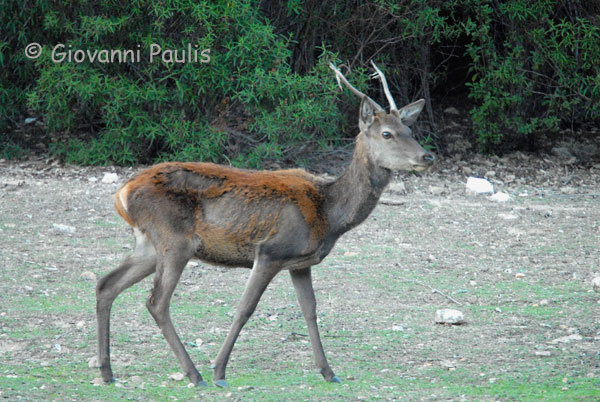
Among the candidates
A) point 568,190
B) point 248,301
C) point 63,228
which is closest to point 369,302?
point 248,301

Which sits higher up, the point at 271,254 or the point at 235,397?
the point at 271,254

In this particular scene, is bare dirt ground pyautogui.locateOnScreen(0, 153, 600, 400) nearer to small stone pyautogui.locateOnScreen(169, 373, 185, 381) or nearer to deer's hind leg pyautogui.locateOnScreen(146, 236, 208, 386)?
small stone pyautogui.locateOnScreen(169, 373, 185, 381)

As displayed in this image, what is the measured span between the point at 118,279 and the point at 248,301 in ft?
2.82

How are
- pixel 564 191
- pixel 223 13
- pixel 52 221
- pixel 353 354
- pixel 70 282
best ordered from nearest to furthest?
pixel 353 354 < pixel 70 282 < pixel 52 221 < pixel 223 13 < pixel 564 191

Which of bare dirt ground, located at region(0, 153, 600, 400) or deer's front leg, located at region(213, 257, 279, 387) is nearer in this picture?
deer's front leg, located at region(213, 257, 279, 387)

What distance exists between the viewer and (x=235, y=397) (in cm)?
548

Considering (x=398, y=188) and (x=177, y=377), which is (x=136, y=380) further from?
(x=398, y=188)

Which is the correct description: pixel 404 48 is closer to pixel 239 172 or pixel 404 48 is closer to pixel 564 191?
pixel 564 191

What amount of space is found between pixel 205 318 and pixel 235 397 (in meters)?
1.67

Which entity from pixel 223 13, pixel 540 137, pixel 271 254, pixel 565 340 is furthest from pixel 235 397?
pixel 540 137

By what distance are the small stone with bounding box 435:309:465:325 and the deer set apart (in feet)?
4.63

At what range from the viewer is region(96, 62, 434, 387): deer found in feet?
19.1
